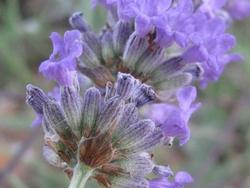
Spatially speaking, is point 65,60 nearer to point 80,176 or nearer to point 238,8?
point 80,176

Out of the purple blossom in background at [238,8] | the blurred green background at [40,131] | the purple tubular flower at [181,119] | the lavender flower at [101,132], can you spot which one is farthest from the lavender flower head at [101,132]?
the blurred green background at [40,131]

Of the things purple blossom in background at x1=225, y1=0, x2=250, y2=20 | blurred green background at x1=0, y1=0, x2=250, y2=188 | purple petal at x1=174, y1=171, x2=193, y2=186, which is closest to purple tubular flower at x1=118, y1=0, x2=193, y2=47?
purple petal at x1=174, y1=171, x2=193, y2=186

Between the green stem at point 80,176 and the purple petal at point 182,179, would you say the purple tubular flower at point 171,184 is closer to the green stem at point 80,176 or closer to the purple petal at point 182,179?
the purple petal at point 182,179

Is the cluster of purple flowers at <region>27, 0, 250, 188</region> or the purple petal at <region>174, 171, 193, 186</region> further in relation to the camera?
the purple petal at <region>174, 171, 193, 186</region>

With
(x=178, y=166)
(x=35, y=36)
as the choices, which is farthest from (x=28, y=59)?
(x=178, y=166)

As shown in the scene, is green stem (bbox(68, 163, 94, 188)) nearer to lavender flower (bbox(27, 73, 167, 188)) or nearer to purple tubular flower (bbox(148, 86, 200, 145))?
lavender flower (bbox(27, 73, 167, 188))

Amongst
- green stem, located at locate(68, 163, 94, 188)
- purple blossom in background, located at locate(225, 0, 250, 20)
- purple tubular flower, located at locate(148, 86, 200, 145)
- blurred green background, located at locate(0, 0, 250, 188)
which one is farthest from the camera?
blurred green background, located at locate(0, 0, 250, 188)
